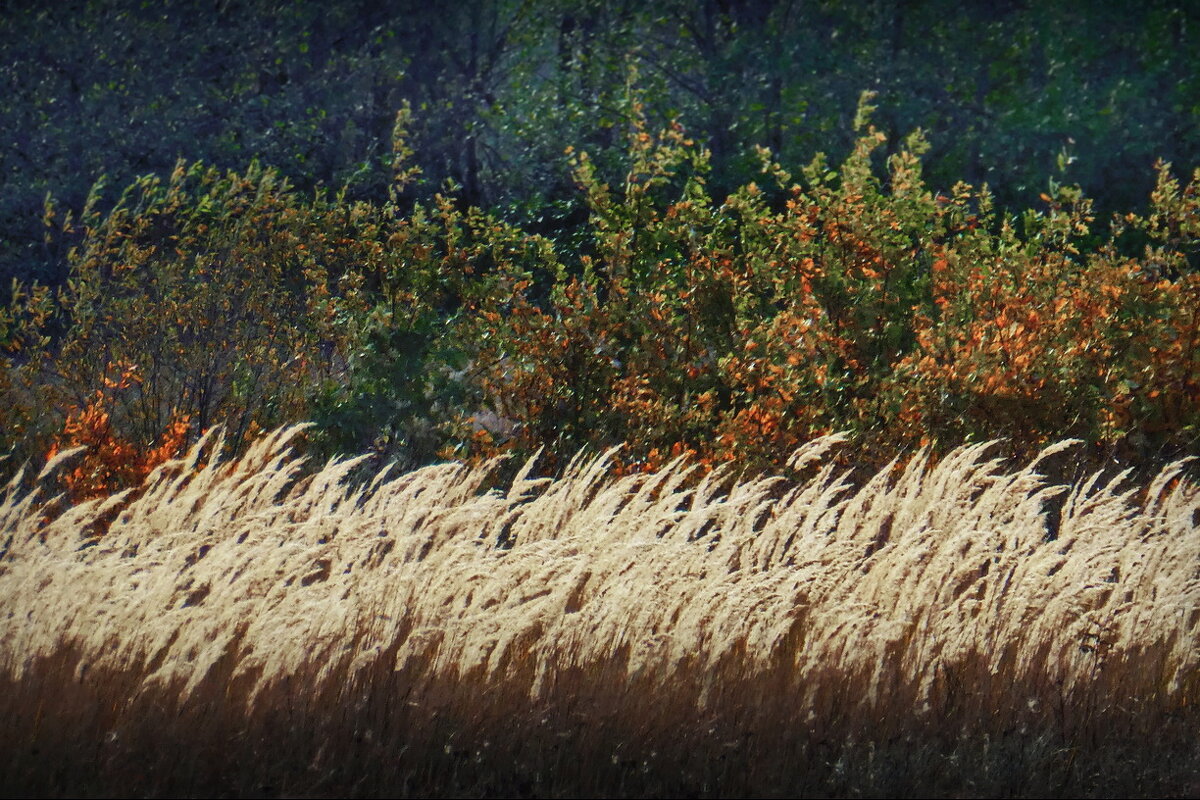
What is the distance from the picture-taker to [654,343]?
7.45 m

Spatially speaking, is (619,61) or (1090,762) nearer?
(1090,762)

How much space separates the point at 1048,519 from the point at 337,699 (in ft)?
13.4

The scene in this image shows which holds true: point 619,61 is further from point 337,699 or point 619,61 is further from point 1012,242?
point 337,699

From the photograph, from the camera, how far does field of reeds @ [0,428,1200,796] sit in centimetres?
377

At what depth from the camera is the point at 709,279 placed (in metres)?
7.47

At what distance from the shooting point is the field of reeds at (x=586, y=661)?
3770 mm

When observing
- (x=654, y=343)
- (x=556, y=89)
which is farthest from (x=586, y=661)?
(x=556, y=89)

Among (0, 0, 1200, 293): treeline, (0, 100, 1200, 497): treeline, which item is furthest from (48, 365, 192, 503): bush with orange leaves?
(0, 0, 1200, 293): treeline

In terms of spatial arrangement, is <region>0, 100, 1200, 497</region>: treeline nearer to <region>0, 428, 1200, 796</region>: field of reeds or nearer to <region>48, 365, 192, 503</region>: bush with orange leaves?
<region>48, 365, 192, 503</region>: bush with orange leaves

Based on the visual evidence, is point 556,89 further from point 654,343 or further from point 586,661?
point 586,661

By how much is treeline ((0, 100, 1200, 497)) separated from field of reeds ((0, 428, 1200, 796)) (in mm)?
1839

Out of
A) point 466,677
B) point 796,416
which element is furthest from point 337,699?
point 796,416

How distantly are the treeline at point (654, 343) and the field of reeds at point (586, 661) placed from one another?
1.84 m

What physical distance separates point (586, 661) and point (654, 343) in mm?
3426
